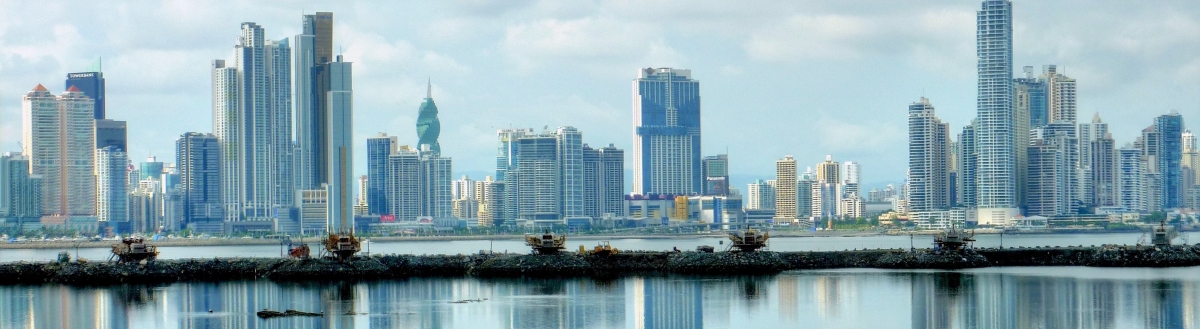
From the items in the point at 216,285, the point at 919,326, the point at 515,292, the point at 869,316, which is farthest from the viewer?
the point at 216,285

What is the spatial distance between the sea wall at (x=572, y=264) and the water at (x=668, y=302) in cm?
387

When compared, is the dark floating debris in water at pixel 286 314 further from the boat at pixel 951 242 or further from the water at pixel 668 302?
the boat at pixel 951 242

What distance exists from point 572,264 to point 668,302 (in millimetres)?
20632

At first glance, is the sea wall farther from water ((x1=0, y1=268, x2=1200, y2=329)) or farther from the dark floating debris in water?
the dark floating debris in water

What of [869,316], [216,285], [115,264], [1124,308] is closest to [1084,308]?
[1124,308]

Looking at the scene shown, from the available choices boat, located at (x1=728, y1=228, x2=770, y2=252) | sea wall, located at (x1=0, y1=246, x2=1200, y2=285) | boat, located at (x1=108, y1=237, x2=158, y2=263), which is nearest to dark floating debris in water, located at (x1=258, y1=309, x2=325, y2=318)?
sea wall, located at (x1=0, y1=246, x2=1200, y2=285)

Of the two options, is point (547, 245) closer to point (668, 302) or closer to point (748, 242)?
point (748, 242)

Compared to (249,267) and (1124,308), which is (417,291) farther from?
(1124,308)

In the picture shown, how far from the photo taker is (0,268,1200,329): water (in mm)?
55656

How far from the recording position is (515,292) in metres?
70.1

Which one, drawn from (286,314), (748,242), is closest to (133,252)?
(286,314)

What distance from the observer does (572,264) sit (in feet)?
276

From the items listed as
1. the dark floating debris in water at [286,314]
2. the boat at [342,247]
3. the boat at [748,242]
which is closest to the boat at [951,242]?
the boat at [748,242]

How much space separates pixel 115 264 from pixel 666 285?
28319mm
